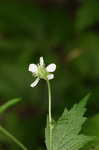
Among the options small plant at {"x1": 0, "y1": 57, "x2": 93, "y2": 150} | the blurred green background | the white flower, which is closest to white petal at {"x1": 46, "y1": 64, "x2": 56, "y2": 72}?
the white flower

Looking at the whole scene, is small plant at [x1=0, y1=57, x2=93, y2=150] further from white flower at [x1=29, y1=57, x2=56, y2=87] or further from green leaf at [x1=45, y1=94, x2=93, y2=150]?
white flower at [x1=29, y1=57, x2=56, y2=87]

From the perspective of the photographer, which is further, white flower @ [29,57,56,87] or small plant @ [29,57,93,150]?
white flower @ [29,57,56,87]

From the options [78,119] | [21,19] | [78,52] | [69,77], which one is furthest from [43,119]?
[78,119]

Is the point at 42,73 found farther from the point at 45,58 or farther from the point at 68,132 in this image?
the point at 45,58

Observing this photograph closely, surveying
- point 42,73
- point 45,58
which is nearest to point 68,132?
point 42,73

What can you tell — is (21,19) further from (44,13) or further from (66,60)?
(66,60)
